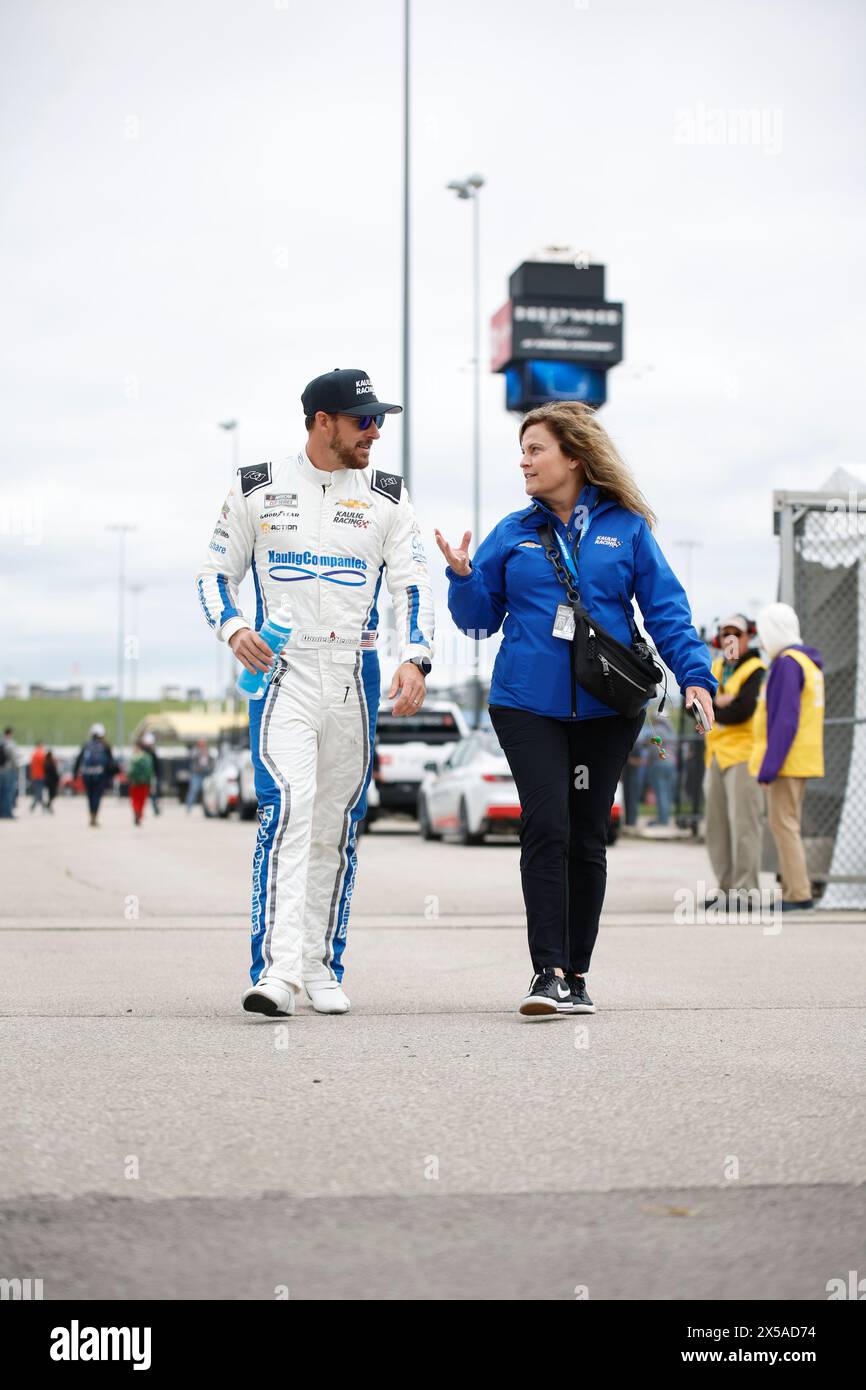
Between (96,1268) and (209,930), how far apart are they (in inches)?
263

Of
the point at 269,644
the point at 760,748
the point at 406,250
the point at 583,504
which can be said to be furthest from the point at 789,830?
the point at 406,250

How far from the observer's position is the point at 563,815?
234 inches

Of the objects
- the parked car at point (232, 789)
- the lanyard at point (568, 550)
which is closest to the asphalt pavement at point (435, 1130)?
the lanyard at point (568, 550)

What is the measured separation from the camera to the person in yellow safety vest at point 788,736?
35.1 ft

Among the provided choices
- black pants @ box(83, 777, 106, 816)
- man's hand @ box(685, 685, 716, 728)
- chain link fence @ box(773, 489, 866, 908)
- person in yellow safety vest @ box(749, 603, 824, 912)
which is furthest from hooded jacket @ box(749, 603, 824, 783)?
black pants @ box(83, 777, 106, 816)

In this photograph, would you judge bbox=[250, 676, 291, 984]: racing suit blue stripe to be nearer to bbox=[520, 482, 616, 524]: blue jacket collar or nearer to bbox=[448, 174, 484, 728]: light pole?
bbox=[520, 482, 616, 524]: blue jacket collar

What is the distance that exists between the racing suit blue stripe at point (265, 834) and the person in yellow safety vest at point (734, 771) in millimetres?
5880

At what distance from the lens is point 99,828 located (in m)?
29.9

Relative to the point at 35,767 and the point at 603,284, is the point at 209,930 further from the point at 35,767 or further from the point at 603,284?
the point at 603,284

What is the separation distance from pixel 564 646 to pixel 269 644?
962 millimetres

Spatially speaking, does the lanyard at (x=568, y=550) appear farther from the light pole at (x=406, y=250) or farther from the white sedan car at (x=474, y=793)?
the light pole at (x=406, y=250)

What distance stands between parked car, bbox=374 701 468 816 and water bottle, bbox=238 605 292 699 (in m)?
19.0
